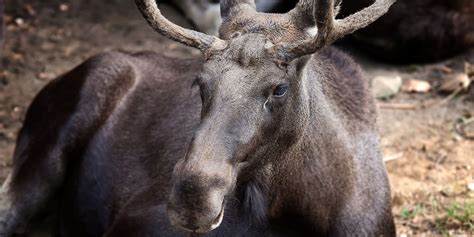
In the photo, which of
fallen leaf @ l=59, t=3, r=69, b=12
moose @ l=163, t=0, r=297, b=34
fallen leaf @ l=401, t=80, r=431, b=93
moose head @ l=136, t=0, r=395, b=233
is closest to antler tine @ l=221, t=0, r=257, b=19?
moose head @ l=136, t=0, r=395, b=233

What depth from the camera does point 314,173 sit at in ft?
16.1

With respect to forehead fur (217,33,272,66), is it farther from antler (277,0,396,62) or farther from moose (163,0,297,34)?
moose (163,0,297,34)

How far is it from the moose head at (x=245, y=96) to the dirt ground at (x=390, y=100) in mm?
1695

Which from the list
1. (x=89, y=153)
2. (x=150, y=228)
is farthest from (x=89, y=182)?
(x=150, y=228)

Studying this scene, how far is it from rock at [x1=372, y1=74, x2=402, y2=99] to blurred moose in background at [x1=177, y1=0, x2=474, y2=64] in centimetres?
52

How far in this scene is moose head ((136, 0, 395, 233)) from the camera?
3938mm

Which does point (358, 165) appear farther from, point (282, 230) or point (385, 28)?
point (385, 28)

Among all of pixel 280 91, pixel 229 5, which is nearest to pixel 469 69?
pixel 229 5

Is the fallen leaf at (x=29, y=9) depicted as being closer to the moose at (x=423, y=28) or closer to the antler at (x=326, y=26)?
the moose at (x=423, y=28)

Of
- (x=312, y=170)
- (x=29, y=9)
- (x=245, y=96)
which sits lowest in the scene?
(x=29, y=9)

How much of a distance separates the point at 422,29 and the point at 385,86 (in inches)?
34.7

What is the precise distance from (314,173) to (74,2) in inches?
229

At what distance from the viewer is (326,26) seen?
13.4 ft

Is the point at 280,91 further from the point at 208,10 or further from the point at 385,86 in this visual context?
the point at 208,10
